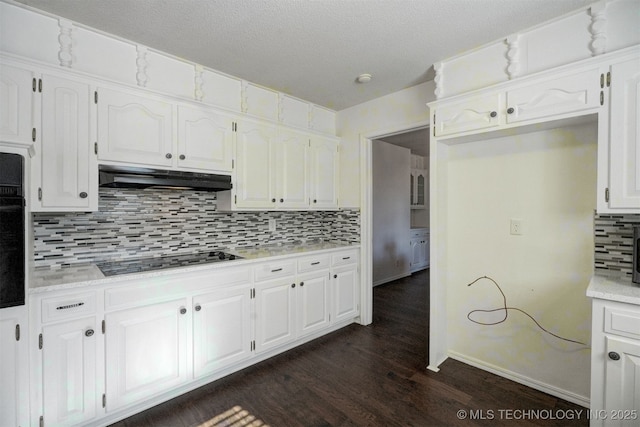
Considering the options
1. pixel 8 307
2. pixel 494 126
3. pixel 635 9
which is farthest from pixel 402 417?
pixel 635 9

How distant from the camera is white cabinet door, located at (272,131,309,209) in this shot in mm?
2910

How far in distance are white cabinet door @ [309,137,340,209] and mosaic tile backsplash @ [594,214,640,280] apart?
2.26 m

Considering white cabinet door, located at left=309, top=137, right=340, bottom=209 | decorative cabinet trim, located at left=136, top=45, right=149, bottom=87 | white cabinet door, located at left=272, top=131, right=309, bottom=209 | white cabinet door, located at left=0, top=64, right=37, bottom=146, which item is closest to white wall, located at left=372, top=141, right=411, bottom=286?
white cabinet door, located at left=309, top=137, right=340, bottom=209

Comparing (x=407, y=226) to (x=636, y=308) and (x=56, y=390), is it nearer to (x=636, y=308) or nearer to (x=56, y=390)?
(x=636, y=308)

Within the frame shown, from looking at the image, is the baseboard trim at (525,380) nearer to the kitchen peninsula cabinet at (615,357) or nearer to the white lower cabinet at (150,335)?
the kitchen peninsula cabinet at (615,357)

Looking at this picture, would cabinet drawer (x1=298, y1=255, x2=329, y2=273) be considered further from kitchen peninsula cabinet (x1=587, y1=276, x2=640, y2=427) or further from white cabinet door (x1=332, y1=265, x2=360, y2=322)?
kitchen peninsula cabinet (x1=587, y1=276, x2=640, y2=427)

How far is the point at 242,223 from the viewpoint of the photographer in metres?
3.05

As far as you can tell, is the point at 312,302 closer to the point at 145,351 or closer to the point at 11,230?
the point at 145,351

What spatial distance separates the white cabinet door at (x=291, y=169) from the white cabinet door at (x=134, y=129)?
0.97m

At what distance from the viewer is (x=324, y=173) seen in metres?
3.36

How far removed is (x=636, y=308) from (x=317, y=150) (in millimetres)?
2674

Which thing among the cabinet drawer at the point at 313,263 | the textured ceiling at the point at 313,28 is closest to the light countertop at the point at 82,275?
the cabinet drawer at the point at 313,263

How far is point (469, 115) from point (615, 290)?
4.53 feet

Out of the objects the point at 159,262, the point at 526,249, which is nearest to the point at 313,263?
the point at 159,262
